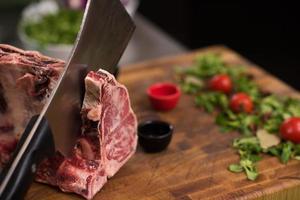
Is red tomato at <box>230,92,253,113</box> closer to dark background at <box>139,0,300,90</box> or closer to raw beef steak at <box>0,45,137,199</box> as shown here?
raw beef steak at <box>0,45,137,199</box>

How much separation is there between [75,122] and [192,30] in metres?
3.24

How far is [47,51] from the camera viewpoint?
114 inches

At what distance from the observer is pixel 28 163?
161cm

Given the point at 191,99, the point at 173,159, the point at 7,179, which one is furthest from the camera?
the point at 191,99

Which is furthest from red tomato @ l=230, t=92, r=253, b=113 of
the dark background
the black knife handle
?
the dark background

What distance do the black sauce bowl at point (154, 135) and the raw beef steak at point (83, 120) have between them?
0.15 m

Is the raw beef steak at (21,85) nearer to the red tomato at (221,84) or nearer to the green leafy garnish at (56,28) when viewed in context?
the red tomato at (221,84)

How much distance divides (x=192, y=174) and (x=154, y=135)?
0.85ft

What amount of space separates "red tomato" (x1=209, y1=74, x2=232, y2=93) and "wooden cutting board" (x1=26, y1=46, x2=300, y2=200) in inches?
7.2

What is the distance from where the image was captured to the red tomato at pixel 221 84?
8.32 feet

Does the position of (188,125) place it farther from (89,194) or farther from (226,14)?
(226,14)

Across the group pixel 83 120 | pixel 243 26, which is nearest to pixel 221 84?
pixel 83 120

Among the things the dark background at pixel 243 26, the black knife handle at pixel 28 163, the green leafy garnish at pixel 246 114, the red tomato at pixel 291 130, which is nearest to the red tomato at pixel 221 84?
the green leafy garnish at pixel 246 114

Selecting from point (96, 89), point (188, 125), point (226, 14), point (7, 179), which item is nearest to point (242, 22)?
point (226, 14)
